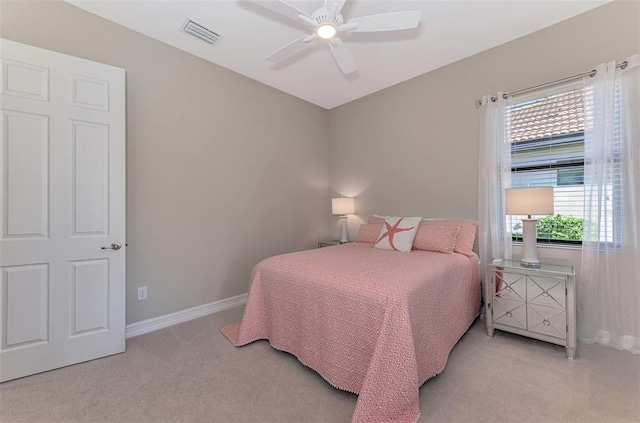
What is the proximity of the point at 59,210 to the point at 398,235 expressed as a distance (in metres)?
2.77

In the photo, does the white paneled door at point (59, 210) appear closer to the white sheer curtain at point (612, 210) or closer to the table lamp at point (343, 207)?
the table lamp at point (343, 207)

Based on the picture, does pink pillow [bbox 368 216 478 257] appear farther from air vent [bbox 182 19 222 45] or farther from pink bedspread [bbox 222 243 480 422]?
air vent [bbox 182 19 222 45]

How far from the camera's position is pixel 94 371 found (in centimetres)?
188

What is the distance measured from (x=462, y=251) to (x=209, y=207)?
2565 mm

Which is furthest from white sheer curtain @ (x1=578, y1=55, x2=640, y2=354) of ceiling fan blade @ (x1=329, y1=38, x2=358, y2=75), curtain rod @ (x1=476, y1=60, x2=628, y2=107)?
ceiling fan blade @ (x1=329, y1=38, x2=358, y2=75)

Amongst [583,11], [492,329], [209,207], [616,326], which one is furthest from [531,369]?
[209,207]

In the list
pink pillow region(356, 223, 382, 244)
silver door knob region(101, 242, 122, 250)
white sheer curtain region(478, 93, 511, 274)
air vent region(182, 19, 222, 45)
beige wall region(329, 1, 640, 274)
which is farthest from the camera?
pink pillow region(356, 223, 382, 244)

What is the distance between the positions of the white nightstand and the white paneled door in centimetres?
304

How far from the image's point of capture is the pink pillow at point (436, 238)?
2.52 meters

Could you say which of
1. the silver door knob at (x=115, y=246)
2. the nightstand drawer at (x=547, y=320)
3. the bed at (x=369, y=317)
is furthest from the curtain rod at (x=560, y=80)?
the silver door knob at (x=115, y=246)

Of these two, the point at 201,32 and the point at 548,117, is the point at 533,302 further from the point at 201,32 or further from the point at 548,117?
the point at 201,32

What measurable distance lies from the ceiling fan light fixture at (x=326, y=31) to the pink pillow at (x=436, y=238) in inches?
74.6

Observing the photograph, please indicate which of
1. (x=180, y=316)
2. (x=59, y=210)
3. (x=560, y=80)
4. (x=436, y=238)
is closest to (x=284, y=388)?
(x=180, y=316)

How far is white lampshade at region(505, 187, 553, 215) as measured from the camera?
2.16 m
